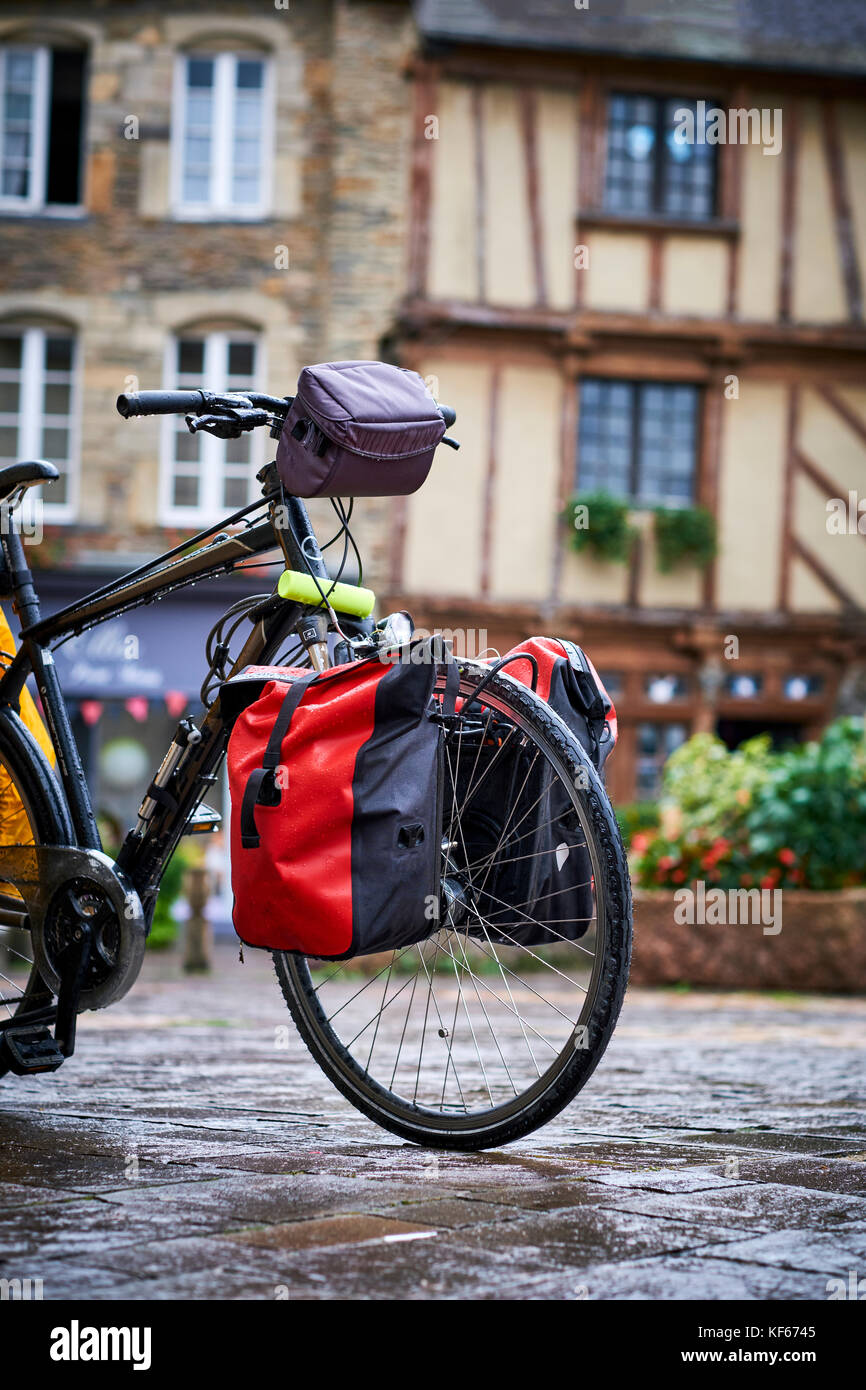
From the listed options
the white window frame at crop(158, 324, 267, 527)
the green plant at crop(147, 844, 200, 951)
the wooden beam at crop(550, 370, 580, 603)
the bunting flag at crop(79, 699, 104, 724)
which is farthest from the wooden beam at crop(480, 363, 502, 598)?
the green plant at crop(147, 844, 200, 951)

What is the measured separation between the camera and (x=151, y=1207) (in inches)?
95.0

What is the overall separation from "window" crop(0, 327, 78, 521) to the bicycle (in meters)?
13.7

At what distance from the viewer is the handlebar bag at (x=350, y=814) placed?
2.72 m

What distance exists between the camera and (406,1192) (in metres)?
2.57

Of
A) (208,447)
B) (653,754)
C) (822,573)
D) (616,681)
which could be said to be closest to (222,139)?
(208,447)

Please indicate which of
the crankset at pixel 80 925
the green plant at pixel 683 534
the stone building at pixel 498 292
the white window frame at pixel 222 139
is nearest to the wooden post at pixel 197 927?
the stone building at pixel 498 292

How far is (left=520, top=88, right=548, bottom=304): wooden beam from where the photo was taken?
1616 centimetres

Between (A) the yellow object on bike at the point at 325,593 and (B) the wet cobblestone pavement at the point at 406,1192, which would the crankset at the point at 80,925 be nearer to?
(B) the wet cobblestone pavement at the point at 406,1192

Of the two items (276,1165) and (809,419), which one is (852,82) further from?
(276,1165)

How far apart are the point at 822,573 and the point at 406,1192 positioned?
14.7 metres

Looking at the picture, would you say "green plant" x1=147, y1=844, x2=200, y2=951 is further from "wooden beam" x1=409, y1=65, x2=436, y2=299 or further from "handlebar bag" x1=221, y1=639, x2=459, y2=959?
"handlebar bag" x1=221, y1=639, x2=459, y2=959

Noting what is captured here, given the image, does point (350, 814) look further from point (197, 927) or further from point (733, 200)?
point (733, 200)

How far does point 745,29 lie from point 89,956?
16084mm

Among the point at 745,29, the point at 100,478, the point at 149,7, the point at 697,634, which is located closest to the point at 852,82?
the point at 745,29
